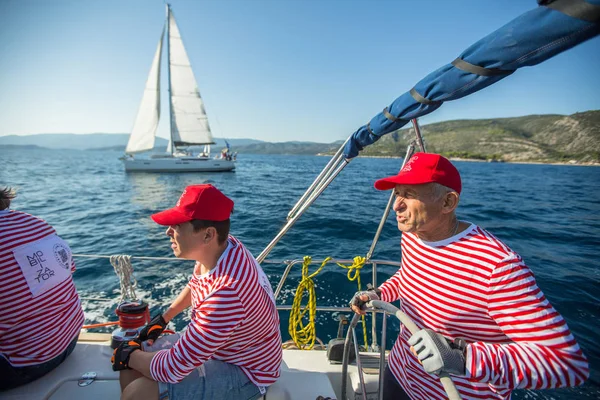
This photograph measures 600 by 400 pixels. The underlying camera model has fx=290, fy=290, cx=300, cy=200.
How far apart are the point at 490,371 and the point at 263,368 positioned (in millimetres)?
1032

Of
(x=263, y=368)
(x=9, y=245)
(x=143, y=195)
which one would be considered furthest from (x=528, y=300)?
(x=143, y=195)

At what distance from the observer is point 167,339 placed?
173 centimetres

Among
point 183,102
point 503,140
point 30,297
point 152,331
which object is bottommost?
point 152,331

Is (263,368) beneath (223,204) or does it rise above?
beneath

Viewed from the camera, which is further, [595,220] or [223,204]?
[595,220]

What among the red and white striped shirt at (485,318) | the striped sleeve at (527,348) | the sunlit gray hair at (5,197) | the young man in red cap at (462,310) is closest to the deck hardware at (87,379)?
the sunlit gray hair at (5,197)

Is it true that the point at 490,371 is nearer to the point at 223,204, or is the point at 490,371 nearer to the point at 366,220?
the point at 223,204

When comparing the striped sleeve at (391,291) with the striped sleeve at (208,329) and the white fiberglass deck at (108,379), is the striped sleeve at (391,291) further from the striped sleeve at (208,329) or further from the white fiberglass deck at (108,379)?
the striped sleeve at (208,329)

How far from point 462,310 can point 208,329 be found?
108 centimetres

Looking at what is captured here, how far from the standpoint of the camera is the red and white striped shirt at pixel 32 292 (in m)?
1.61

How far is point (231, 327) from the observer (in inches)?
50.1

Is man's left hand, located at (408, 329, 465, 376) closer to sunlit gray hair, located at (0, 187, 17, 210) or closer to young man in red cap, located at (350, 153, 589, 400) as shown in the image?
young man in red cap, located at (350, 153, 589, 400)

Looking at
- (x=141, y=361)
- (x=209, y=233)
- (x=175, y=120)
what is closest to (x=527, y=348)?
(x=209, y=233)

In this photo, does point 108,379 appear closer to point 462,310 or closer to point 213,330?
point 213,330
